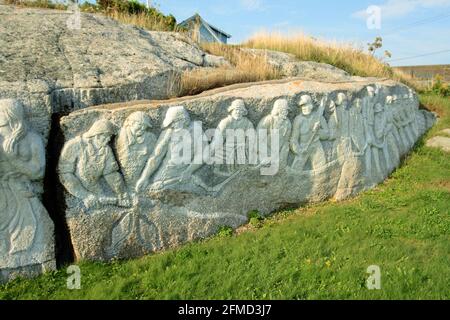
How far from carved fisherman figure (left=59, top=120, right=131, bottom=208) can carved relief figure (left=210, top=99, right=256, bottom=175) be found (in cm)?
142

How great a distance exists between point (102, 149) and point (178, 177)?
41.3 inches

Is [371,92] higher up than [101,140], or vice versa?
[371,92]

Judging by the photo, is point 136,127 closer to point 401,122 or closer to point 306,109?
point 306,109

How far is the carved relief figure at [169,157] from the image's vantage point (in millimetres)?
5289

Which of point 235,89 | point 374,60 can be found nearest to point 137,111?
point 235,89

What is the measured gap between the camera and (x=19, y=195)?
466 cm

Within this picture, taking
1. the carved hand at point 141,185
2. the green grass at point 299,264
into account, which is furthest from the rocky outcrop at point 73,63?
the green grass at point 299,264

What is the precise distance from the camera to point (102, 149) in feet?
16.4

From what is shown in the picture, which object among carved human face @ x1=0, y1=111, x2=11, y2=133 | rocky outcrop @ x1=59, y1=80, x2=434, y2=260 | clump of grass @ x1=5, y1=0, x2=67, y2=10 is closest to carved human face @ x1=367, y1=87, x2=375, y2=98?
rocky outcrop @ x1=59, y1=80, x2=434, y2=260

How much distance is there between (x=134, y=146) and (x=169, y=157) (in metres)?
0.49

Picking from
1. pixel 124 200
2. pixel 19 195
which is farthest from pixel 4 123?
pixel 124 200

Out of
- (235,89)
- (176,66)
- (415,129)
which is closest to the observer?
(235,89)

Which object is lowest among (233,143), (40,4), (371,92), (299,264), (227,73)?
(299,264)
